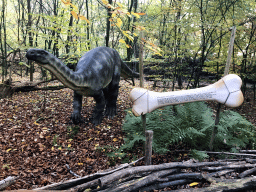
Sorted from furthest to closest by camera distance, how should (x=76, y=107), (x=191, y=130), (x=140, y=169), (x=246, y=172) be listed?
(x=76, y=107)
(x=191, y=130)
(x=246, y=172)
(x=140, y=169)

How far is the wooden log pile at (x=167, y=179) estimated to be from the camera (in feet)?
6.93

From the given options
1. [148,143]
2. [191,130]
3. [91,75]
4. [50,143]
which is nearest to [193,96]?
[191,130]

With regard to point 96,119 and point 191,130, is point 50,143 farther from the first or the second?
point 191,130

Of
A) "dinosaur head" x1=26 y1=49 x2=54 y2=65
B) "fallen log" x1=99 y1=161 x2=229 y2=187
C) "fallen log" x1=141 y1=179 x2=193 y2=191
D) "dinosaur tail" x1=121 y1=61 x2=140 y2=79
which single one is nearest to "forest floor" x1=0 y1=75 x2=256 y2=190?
"fallen log" x1=99 y1=161 x2=229 y2=187

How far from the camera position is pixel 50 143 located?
3801 mm

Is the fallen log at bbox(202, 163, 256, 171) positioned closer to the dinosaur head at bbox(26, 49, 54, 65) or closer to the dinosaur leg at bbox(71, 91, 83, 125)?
the dinosaur head at bbox(26, 49, 54, 65)

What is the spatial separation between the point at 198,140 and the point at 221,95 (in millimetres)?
1258

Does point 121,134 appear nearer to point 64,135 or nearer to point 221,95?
point 64,135

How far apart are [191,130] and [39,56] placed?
2.81 meters

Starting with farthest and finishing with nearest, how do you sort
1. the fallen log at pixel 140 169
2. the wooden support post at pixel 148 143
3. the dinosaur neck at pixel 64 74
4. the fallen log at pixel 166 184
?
the dinosaur neck at pixel 64 74 < the wooden support post at pixel 148 143 < the fallen log at pixel 166 184 < the fallen log at pixel 140 169

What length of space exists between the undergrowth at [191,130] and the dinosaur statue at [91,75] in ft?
3.88

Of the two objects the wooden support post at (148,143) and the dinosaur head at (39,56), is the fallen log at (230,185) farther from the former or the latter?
the dinosaur head at (39,56)

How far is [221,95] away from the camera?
268 cm

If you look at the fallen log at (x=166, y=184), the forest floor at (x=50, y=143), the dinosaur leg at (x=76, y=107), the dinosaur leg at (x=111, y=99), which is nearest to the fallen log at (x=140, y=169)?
the fallen log at (x=166, y=184)
